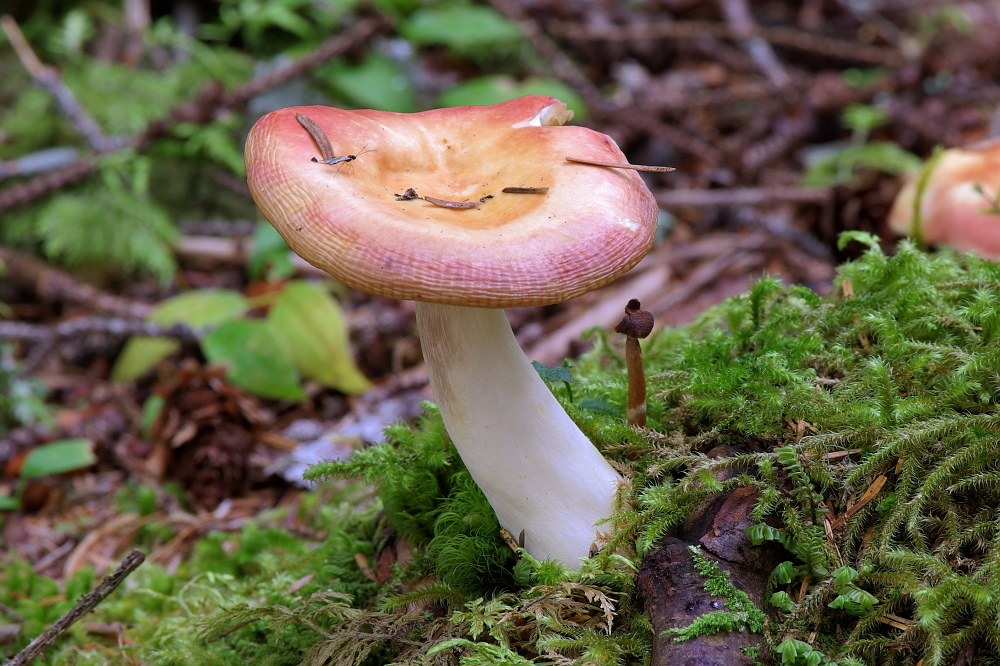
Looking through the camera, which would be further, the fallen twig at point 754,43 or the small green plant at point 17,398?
the fallen twig at point 754,43

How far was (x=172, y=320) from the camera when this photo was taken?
3820mm

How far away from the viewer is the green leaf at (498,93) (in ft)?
15.4

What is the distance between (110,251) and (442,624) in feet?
11.1

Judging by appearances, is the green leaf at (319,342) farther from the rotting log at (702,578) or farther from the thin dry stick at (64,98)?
the rotting log at (702,578)

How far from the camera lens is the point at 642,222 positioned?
1.50 meters

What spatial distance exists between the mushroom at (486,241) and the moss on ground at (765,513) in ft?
0.51

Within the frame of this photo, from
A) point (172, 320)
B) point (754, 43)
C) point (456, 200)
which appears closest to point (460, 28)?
point (754, 43)

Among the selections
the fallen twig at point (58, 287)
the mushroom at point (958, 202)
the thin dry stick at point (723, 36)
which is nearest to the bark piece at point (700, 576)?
→ the mushroom at point (958, 202)

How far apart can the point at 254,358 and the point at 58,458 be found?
2.86ft

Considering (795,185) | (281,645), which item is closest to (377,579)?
(281,645)

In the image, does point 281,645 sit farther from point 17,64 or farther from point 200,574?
point 17,64

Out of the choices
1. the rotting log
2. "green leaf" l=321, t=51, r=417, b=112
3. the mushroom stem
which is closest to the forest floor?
"green leaf" l=321, t=51, r=417, b=112

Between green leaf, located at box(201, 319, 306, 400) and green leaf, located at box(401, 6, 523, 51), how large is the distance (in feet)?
8.39

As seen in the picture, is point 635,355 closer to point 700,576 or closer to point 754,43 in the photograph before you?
point 700,576
